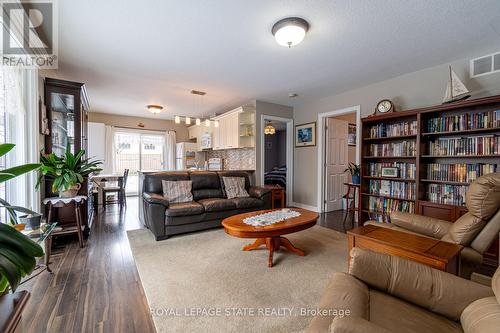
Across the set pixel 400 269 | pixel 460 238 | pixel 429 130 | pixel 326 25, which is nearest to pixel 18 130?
pixel 326 25

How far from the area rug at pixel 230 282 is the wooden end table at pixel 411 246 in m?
0.60

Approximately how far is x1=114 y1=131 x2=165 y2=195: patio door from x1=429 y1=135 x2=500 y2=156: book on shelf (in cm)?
710

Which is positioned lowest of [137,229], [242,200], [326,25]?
[137,229]

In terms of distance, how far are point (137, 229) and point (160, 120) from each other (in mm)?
4592

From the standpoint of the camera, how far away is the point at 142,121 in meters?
7.02

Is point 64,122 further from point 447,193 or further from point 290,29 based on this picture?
point 447,193

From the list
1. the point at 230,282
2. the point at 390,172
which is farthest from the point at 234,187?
the point at 390,172

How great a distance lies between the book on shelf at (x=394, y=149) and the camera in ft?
10.8

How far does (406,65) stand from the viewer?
3.12 metres

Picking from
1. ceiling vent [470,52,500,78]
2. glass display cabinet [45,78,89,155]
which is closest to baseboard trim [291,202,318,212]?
ceiling vent [470,52,500,78]

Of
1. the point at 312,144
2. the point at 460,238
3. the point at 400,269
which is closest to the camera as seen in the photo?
the point at 400,269

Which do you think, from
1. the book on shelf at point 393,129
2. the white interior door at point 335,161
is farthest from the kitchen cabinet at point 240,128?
the book on shelf at point 393,129

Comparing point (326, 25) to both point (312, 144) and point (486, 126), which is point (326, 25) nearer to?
point (486, 126)

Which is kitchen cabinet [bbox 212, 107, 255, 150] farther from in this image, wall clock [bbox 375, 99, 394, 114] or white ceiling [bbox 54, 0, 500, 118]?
wall clock [bbox 375, 99, 394, 114]
